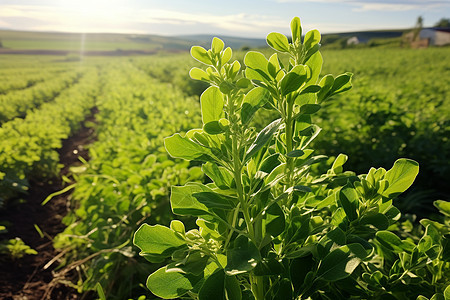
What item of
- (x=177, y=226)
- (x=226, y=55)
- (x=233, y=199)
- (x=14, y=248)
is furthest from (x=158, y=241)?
(x=14, y=248)

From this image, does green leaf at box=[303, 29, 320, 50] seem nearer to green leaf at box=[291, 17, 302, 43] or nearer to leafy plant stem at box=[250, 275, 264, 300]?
green leaf at box=[291, 17, 302, 43]

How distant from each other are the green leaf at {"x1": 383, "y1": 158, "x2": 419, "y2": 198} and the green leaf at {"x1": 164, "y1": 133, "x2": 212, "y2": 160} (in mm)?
373

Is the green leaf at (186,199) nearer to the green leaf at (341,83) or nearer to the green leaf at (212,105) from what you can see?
the green leaf at (212,105)

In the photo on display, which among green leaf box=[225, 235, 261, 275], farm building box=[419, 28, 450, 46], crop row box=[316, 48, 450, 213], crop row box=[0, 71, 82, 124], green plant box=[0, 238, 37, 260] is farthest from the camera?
farm building box=[419, 28, 450, 46]

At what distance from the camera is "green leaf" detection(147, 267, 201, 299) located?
26.8 inches

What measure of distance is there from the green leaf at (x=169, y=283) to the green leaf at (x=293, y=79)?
409mm

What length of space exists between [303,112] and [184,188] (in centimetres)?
29

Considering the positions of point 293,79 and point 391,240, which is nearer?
point 293,79

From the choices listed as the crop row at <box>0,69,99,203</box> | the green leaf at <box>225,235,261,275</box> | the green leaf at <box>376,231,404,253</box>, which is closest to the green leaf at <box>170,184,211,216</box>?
the green leaf at <box>225,235,261,275</box>

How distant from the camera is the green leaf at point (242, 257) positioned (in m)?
0.58

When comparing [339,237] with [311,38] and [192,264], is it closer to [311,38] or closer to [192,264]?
[192,264]

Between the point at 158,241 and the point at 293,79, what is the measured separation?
0.40m

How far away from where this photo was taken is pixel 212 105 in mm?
694

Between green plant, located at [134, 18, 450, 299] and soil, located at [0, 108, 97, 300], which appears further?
soil, located at [0, 108, 97, 300]
